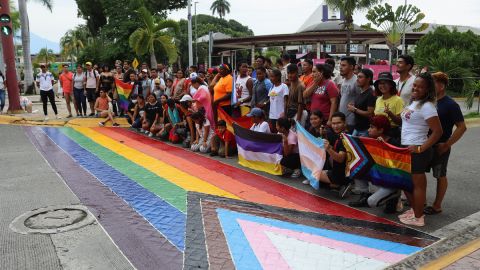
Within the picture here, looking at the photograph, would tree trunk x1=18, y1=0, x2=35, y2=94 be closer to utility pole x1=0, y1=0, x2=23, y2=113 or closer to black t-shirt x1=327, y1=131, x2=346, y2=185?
utility pole x1=0, y1=0, x2=23, y2=113

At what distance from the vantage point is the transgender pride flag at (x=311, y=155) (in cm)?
621

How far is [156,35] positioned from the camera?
1081 inches

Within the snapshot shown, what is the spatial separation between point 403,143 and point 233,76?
4.89 metres

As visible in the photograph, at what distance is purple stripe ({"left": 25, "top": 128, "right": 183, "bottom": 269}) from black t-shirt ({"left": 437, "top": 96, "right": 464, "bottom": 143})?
3.42 metres

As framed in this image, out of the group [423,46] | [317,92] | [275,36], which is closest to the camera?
[317,92]

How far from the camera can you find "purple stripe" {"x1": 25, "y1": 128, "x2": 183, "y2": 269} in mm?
4168

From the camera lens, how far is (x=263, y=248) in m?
4.35

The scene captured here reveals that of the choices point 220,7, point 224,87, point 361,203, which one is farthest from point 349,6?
point 220,7

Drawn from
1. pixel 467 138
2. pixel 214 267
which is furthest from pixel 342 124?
pixel 467 138

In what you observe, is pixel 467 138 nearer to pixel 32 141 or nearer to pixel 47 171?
pixel 47 171

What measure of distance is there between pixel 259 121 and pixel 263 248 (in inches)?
150

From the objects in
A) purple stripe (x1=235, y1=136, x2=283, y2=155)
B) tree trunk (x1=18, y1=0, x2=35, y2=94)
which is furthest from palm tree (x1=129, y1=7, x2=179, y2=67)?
purple stripe (x1=235, y1=136, x2=283, y2=155)

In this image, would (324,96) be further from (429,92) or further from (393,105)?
(429,92)

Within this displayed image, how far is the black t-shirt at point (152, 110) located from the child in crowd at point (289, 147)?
16.7 ft
